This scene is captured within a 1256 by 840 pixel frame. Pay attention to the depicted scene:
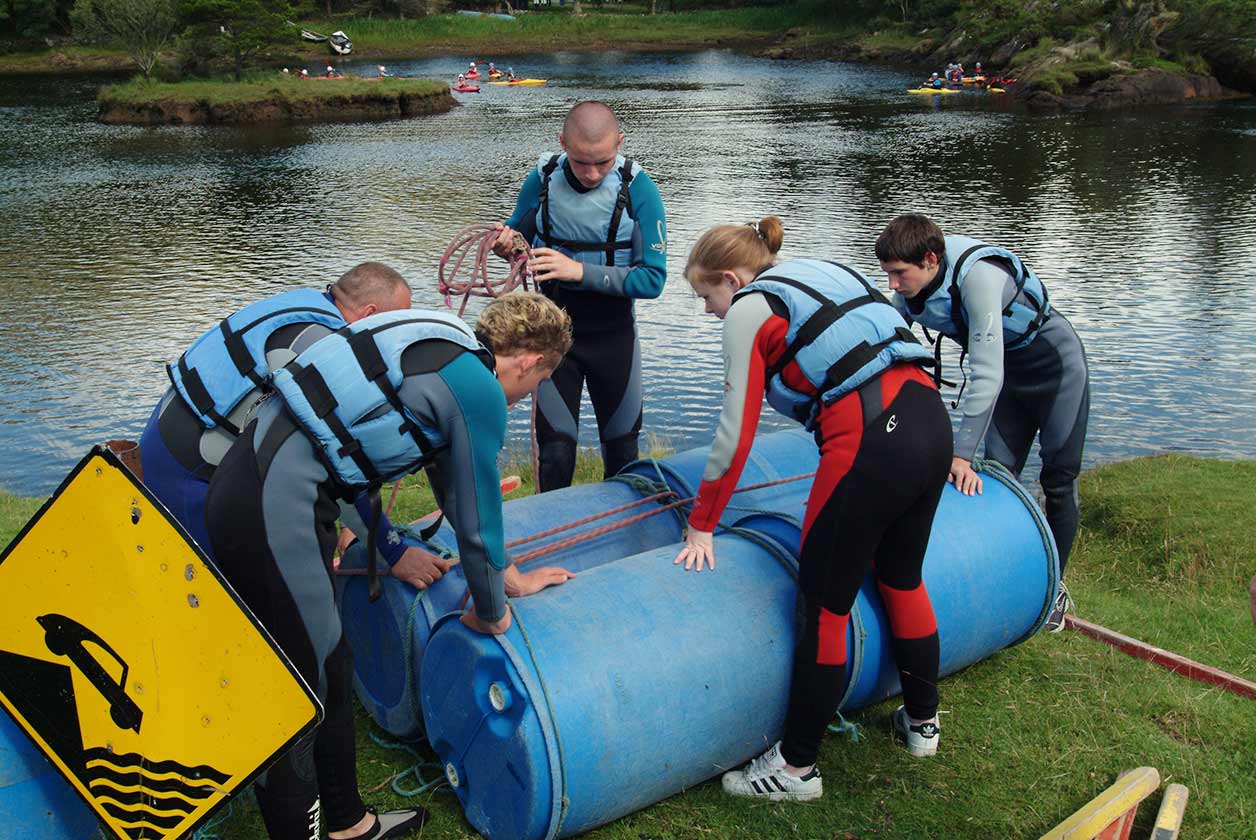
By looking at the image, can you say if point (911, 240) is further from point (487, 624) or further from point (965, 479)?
point (487, 624)

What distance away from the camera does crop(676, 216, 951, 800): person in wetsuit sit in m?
4.02

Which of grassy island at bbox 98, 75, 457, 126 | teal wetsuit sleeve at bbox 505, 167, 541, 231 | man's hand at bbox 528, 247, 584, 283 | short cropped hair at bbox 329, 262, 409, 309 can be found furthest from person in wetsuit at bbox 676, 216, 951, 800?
grassy island at bbox 98, 75, 457, 126

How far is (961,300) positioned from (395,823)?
3.64 meters

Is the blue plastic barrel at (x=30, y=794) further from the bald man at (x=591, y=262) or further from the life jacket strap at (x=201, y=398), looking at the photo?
the bald man at (x=591, y=262)

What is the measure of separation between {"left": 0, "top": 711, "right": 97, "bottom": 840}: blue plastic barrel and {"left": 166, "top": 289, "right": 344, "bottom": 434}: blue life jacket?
4.12 feet

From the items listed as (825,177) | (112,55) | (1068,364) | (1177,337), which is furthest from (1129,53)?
(112,55)

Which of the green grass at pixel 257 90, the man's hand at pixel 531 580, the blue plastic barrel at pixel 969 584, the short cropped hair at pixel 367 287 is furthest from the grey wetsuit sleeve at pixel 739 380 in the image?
the green grass at pixel 257 90

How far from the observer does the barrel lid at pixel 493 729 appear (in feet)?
12.6

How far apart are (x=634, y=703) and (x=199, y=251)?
1878 cm

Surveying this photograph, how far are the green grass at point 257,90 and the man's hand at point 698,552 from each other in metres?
40.6

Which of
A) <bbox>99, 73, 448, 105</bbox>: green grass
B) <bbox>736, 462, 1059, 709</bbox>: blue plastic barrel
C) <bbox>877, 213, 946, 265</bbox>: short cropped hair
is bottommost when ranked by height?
<bbox>736, 462, 1059, 709</bbox>: blue plastic barrel

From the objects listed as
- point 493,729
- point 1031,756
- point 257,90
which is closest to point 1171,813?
point 1031,756

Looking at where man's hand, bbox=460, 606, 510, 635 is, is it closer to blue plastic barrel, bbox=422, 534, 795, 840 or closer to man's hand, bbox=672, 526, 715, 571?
blue plastic barrel, bbox=422, 534, 795, 840

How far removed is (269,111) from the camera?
40.7 meters
